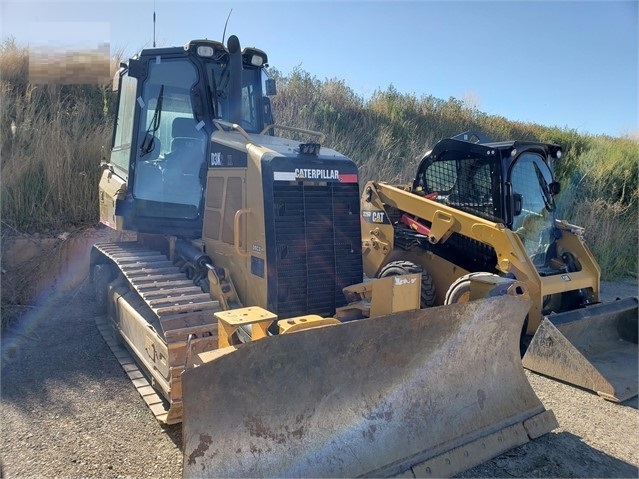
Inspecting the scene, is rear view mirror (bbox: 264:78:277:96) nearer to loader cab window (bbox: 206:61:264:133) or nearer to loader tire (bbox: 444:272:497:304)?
loader cab window (bbox: 206:61:264:133)

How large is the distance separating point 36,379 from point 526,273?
4627mm

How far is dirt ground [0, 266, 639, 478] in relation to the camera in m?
3.21

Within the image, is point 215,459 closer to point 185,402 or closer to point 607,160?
point 185,402

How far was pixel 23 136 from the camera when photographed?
7715mm

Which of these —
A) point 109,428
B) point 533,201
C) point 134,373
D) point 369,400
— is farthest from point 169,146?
point 533,201

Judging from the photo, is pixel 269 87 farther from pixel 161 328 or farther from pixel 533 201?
pixel 533 201

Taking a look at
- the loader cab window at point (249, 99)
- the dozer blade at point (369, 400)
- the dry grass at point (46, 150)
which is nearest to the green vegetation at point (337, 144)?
the dry grass at point (46, 150)

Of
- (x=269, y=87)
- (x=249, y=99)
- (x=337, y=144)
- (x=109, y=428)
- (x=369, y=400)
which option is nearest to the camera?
(x=369, y=400)

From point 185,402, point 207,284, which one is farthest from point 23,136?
point 185,402

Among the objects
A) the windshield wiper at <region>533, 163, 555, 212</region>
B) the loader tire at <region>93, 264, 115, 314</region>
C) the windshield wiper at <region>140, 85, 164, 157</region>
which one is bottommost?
the loader tire at <region>93, 264, 115, 314</region>

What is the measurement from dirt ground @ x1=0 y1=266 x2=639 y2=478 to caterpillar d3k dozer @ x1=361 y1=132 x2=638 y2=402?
1.72 feet

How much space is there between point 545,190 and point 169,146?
174 inches

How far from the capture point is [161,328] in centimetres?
370

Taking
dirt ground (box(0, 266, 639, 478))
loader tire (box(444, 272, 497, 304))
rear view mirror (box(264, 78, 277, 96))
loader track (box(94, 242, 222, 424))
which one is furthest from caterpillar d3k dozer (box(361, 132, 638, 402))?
loader track (box(94, 242, 222, 424))
